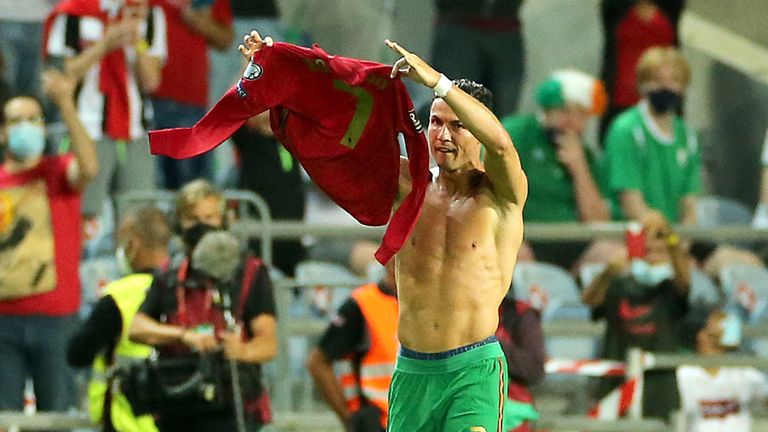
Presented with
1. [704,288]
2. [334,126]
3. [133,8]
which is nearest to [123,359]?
[334,126]

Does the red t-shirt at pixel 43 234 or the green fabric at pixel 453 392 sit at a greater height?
A: the red t-shirt at pixel 43 234

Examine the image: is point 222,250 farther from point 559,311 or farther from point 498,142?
point 559,311

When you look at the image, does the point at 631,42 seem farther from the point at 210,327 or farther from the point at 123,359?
the point at 123,359

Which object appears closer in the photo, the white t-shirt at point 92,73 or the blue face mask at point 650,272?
the blue face mask at point 650,272

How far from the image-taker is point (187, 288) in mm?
8094

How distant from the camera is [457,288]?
6734 millimetres

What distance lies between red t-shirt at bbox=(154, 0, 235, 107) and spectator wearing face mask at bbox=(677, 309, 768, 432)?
3.25 m

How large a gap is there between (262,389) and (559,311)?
107 inches

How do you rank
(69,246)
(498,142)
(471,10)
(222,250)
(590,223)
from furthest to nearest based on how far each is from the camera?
(471,10) → (590,223) → (69,246) → (222,250) → (498,142)

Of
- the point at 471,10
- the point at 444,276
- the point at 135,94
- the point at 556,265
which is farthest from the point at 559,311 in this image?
the point at 444,276

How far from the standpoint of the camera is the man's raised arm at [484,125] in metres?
6.05

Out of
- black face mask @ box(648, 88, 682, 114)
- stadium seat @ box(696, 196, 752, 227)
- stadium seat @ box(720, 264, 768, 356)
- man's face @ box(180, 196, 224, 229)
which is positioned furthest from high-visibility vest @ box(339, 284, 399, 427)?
stadium seat @ box(696, 196, 752, 227)

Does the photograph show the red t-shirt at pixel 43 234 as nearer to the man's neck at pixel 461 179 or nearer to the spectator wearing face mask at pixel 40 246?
the spectator wearing face mask at pixel 40 246

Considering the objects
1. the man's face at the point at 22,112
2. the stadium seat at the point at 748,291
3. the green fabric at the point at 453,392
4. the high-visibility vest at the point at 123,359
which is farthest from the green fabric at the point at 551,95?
the green fabric at the point at 453,392
